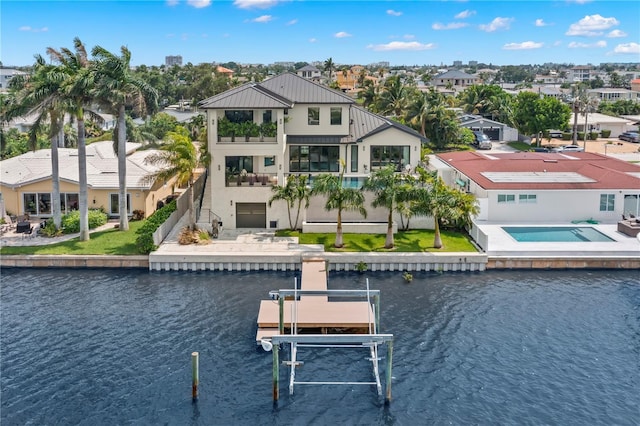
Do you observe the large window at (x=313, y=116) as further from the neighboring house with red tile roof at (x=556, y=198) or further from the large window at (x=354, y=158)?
the neighboring house with red tile roof at (x=556, y=198)

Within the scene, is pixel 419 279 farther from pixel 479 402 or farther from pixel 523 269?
pixel 479 402

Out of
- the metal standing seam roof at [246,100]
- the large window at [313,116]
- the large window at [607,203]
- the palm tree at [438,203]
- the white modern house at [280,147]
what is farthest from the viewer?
the large window at [313,116]

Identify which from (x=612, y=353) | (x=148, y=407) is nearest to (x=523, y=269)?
(x=612, y=353)

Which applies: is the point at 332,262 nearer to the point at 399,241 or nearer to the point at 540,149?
the point at 399,241

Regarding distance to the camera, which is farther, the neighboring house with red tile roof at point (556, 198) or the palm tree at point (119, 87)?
the neighboring house with red tile roof at point (556, 198)

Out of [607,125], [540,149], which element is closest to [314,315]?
[540,149]

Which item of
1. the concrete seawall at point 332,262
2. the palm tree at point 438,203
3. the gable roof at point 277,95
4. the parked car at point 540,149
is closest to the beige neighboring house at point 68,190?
the concrete seawall at point 332,262

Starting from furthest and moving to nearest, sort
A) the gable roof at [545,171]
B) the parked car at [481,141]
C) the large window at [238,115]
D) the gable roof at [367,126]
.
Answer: the parked car at [481,141] < the gable roof at [367,126] < the gable roof at [545,171] < the large window at [238,115]
